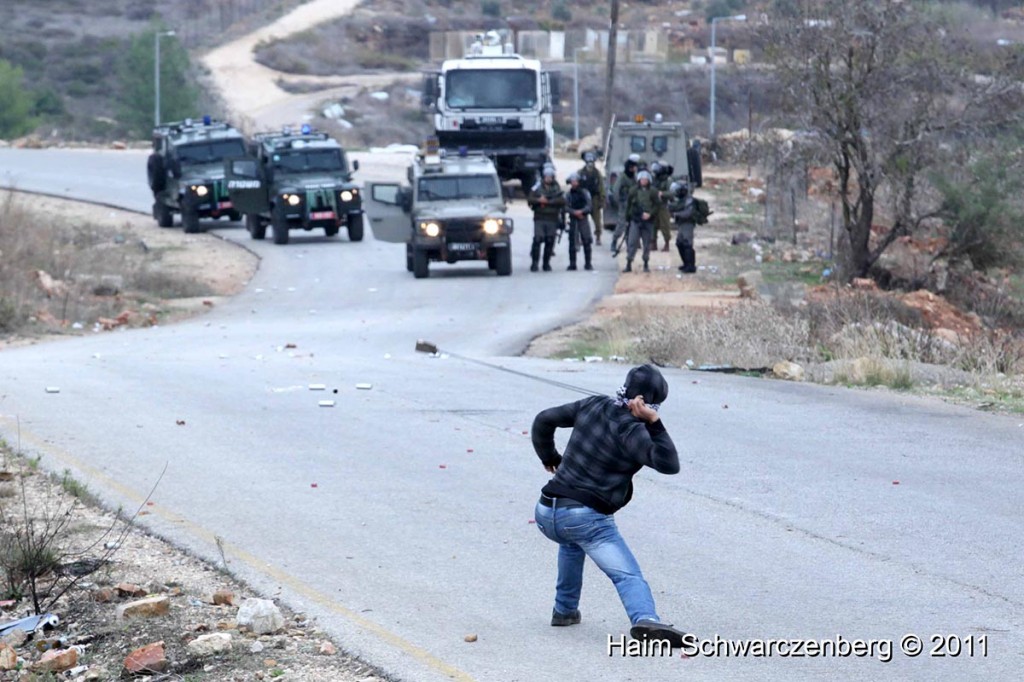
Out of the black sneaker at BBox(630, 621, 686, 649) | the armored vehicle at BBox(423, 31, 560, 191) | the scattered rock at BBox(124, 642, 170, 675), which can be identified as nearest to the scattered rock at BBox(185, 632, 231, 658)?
the scattered rock at BBox(124, 642, 170, 675)

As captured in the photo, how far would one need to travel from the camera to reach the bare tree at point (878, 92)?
82.2 feet

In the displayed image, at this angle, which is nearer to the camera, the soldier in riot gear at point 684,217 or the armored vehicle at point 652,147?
the soldier in riot gear at point 684,217

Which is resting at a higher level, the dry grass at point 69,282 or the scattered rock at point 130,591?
the scattered rock at point 130,591

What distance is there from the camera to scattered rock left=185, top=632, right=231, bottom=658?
21.7ft

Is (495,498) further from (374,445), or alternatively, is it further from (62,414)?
(62,414)

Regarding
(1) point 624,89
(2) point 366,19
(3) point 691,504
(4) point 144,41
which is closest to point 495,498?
(3) point 691,504

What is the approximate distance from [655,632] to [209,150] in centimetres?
3048

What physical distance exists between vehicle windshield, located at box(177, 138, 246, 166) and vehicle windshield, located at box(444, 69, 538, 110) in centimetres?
521

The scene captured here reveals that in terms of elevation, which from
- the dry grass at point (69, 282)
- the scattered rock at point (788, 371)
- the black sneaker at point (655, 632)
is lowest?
the dry grass at point (69, 282)

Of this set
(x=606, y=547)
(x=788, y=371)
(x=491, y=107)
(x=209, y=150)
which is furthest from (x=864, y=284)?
(x=606, y=547)

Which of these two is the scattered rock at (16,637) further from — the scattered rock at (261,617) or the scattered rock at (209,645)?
the scattered rock at (261,617)

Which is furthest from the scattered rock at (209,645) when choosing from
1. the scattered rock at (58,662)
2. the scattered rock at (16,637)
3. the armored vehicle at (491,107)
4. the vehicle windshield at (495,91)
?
the vehicle windshield at (495,91)

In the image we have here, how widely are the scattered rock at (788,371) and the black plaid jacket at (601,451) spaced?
32.4ft

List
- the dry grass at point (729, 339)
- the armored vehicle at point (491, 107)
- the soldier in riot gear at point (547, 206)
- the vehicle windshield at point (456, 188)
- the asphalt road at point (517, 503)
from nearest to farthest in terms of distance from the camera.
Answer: the asphalt road at point (517, 503) → the dry grass at point (729, 339) → the soldier in riot gear at point (547, 206) → the vehicle windshield at point (456, 188) → the armored vehicle at point (491, 107)
